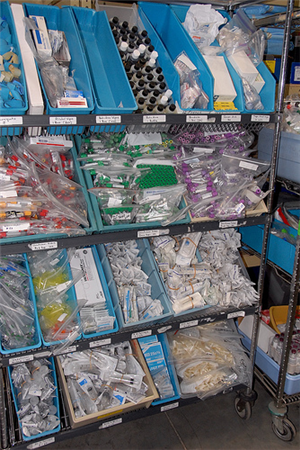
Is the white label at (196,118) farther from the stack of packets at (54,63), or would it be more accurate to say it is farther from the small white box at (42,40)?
the small white box at (42,40)

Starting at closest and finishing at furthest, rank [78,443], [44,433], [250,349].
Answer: [44,433]
[78,443]
[250,349]

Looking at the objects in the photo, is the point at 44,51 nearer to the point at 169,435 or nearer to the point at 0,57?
the point at 0,57

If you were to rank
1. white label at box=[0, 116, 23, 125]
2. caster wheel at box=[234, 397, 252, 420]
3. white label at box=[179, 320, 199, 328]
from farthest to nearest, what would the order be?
caster wheel at box=[234, 397, 252, 420] → white label at box=[179, 320, 199, 328] → white label at box=[0, 116, 23, 125]

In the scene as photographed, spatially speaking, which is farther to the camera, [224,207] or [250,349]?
[250,349]

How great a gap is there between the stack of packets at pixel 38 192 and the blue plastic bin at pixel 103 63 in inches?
11.5

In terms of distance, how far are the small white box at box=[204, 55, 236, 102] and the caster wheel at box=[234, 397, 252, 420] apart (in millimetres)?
1791

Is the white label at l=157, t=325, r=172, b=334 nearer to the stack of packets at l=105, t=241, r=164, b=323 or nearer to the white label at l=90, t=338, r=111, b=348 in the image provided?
the stack of packets at l=105, t=241, r=164, b=323

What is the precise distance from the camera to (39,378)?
199 cm

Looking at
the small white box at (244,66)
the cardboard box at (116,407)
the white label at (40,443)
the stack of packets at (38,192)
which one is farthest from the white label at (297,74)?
the white label at (40,443)

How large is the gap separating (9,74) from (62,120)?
0.30m

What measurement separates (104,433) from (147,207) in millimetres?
1390

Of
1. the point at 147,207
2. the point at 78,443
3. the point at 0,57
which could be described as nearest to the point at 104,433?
the point at 78,443

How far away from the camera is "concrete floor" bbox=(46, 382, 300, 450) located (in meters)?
2.15

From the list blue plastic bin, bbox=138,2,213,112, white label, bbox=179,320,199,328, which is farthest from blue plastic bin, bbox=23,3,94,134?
white label, bbox=179,320,199,328
